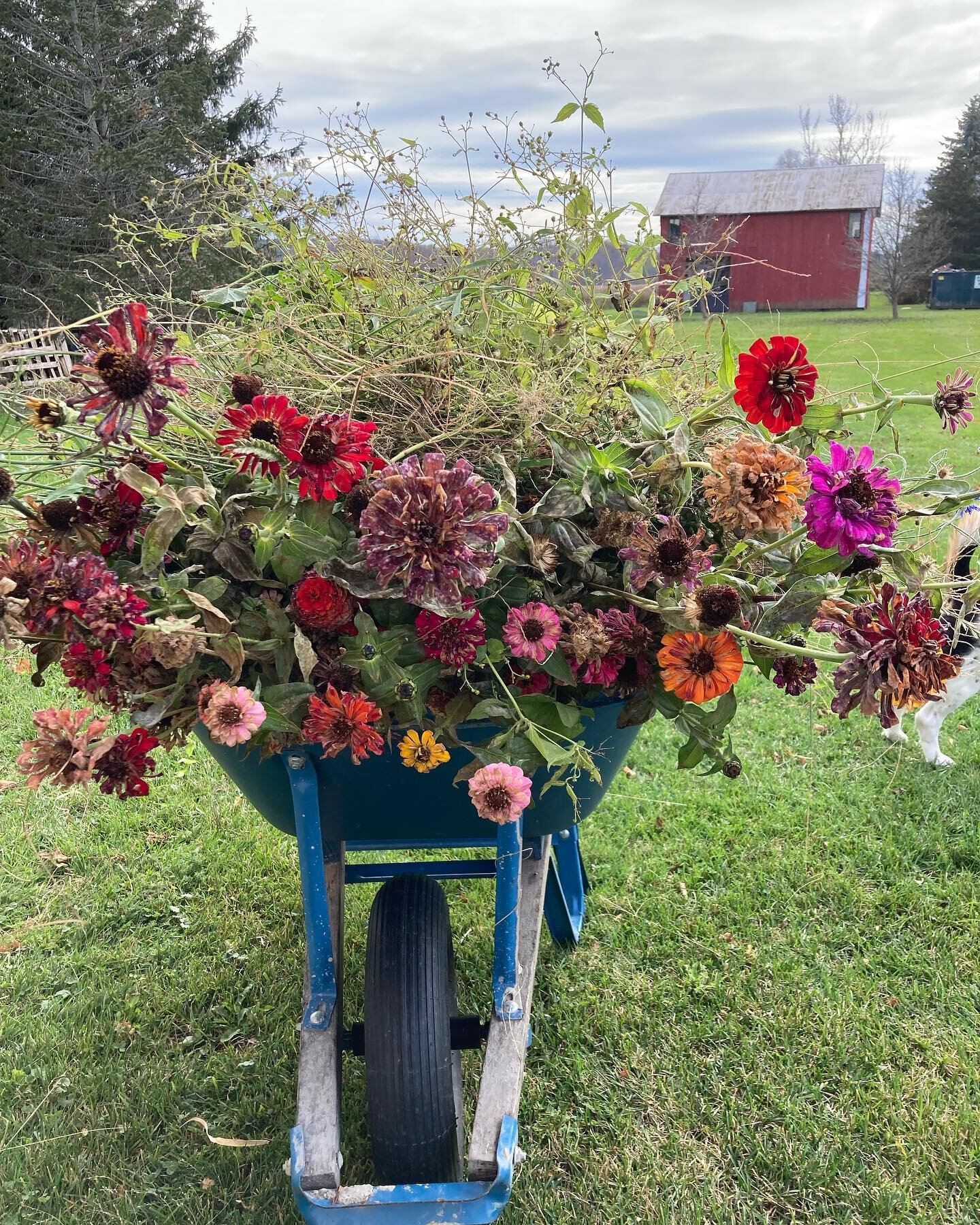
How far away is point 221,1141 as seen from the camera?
179 cm

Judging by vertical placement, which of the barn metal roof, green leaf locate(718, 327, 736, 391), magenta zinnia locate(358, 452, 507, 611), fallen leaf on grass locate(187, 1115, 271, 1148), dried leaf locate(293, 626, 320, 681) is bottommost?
fallen leaf on grass locate(187, 1115, 271, 1148)

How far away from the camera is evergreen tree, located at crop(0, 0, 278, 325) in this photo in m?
11.8

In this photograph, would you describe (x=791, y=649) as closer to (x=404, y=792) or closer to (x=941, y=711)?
(x=404, y=792)

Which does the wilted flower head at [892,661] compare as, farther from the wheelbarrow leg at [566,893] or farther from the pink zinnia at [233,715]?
the wheelbarrow leg at [566,893]

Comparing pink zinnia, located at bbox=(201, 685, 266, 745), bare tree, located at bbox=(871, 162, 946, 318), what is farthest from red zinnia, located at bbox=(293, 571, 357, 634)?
bare tree, located at bbox=(871, 162, 946, 318)

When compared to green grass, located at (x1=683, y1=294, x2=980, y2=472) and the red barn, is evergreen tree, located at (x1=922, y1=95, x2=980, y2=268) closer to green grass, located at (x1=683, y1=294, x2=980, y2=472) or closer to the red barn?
the red barn

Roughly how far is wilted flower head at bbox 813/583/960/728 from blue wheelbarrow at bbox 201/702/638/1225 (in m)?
0.36

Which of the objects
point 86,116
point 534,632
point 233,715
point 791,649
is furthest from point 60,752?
point 86,116

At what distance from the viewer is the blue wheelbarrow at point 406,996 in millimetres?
1271

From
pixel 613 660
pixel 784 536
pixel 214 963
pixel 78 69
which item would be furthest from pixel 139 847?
pixel 78 69

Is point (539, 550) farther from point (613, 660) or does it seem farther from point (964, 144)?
point (964, 144)

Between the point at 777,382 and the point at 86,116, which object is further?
the point at 86,116

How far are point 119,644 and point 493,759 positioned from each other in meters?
0.45

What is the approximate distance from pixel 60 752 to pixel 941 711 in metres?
2.96
